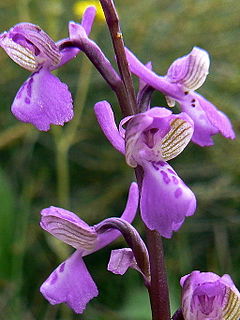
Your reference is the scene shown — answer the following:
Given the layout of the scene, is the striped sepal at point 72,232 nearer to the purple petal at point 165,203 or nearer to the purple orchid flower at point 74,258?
the purple orchid flower at point 74,258

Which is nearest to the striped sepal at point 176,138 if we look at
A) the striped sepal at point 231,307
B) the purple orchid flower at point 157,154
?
the purple orchid flower at point 157,154

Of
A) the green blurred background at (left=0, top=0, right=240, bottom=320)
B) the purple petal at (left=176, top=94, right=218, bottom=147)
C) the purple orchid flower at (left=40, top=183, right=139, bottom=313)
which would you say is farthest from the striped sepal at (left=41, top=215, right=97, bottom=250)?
the green blurred background at (left=0, top=0, right=240, bottom=320)

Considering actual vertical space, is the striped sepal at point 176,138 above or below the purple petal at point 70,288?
above

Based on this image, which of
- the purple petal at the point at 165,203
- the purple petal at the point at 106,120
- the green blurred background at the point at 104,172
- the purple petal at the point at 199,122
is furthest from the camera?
the green blurred background at the point at 104,172

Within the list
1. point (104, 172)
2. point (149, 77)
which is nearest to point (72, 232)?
point (149, 77)

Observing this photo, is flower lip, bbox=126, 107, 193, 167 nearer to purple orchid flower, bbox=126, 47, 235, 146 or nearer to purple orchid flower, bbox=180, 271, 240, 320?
purple orchid flower, bbox=126, 47, 235, 146

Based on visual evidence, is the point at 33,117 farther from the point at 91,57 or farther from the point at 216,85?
the point at 216,85

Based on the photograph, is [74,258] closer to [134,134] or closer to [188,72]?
[134,134]

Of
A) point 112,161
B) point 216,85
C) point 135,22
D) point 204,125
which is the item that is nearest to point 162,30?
point 135,22
